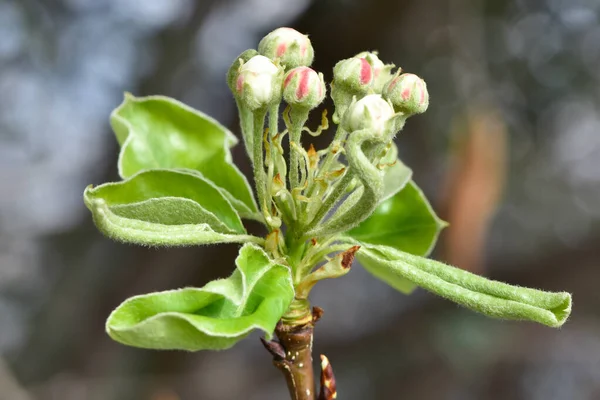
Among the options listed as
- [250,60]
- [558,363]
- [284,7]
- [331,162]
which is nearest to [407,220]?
[331,162]

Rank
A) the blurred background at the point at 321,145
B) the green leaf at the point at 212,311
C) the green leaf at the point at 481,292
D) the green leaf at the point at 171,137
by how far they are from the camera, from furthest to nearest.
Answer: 1. the blurred background at the point at 321,145
2. the green leaf at the point at 171,137
3. the green leaf at the point at 481,292
4. the green leaf at the point at 212,311

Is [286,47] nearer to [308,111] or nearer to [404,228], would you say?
[308,111]

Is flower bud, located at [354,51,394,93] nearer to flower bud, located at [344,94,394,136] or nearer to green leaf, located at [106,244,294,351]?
flower bud, located at [344,94,394,136]

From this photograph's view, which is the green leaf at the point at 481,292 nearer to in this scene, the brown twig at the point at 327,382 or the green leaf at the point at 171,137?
the brown twig at the point at 327,382

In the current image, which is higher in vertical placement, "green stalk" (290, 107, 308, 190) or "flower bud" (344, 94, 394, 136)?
"flower bud" (344, 94, 394, 136)

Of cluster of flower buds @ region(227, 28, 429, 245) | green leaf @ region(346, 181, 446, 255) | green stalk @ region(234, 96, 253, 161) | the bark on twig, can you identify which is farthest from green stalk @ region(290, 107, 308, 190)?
green leaf @ region(346, 181, 446, 255)

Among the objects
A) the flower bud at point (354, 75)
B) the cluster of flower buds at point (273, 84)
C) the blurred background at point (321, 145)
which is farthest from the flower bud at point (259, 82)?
the blurred background at point (321, 145)

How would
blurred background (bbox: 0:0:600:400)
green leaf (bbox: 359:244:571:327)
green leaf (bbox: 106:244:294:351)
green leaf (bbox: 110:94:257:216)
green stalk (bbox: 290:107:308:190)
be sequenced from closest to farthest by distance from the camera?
green leaf (bbox: 106:244:294:351), green leaf (bbox: 359:244:571:327), green stalk (bbox: 290:107:308:190), green leaf (bbox: 110:94:257:216), blurred background (bbox: 0:0:600:400)
